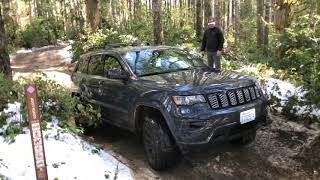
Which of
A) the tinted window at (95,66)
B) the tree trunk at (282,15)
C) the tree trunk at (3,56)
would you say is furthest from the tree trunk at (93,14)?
the tinted window at (95,66)

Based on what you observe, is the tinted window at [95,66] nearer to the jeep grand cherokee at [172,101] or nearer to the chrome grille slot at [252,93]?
the jeep grand cherokee at [172,101]

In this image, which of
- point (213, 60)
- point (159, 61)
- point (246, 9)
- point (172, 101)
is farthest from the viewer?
point (246, 9)

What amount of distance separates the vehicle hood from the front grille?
3.0 inches

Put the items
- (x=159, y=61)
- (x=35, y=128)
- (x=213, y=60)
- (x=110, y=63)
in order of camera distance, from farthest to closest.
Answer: (x=213, y=60)
(x=110, y=63)
(x=159, y=61)
(x=35, y=128)

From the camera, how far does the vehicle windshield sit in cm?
687

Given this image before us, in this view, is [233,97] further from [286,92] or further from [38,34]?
[38,34]

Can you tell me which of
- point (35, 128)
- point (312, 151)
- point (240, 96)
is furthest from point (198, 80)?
point (35, 128)

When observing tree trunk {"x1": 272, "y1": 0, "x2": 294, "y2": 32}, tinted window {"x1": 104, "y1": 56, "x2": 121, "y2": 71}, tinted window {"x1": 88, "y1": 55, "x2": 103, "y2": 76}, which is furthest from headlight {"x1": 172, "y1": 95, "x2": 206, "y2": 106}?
tree trunk {"x1": 272, "y1": 0, "x2": 294, "y2": 32}

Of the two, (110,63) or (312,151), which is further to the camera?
(110,63)

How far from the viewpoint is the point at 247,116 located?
5.93 metres

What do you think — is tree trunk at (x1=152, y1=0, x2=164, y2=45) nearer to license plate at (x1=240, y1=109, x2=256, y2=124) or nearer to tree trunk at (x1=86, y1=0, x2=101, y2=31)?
tree trunk at (x1=86, y1=0, x2=101, y2=31)

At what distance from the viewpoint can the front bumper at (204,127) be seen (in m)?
5.56

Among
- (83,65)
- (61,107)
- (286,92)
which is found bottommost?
(286,92)

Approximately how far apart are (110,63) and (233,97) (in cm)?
248
